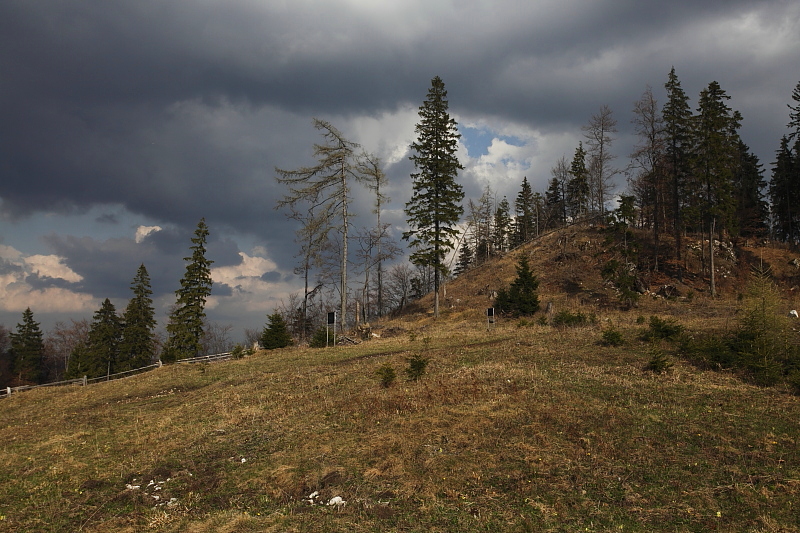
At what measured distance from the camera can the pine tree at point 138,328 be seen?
50375mm

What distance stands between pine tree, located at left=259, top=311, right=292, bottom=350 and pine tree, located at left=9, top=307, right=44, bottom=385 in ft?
180

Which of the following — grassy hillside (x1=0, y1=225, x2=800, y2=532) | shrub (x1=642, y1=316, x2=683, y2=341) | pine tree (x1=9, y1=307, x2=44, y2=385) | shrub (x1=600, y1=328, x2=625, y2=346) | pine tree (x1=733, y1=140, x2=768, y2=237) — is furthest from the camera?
pine tree (x1=9, y1=307, x2=44, y2=385)

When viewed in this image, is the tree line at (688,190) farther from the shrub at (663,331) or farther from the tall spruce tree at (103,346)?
the tall spruce tree at (103,346)

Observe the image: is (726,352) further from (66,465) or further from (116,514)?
(66,465)

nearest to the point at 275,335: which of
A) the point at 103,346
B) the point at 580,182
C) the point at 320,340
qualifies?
the point at 320,340

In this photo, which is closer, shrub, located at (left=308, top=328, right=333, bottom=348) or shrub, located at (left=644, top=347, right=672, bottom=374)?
shrub, located at (left=644, top=347, right=672, bottom=374)

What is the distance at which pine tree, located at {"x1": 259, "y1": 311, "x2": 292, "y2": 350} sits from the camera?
3169 cm

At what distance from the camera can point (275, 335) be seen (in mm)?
31844

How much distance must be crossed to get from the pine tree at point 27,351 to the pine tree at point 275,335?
55012 mm

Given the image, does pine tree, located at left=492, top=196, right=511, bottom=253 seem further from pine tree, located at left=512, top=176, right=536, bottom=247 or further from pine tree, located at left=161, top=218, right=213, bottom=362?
pine tree, located at left=161, top=218, right=213, bottom=362

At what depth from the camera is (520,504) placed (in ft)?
24.8

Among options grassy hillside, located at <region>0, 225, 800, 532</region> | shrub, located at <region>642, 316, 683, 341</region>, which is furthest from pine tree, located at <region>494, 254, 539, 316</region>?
grassy hillside, located at <region>0, 225, 800, 532</region>

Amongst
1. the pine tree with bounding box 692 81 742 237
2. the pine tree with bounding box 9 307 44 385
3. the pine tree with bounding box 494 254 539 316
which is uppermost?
the pine tree with bounding box 692 81 742 237

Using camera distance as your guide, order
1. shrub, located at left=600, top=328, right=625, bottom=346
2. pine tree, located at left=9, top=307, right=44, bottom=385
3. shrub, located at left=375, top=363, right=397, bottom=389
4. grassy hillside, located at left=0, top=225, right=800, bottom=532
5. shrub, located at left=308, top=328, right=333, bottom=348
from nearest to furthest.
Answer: grassy hillside, located at left=0, top=225, right=800, bottom=532 → shrub, located at left=375, top=363, right=397, bottom=389 → shrub, located at left=600, top=328, right=625, bottom=346 → shrub, located at left=308, top=328, right=333, bottom=348 → pine tree, located at left=9, top=307, right=44, bottom=385
